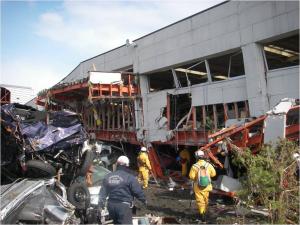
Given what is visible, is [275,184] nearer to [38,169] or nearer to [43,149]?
[38,169]

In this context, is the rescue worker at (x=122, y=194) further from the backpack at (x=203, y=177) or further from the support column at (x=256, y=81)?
the support column at (x=256, y=81)

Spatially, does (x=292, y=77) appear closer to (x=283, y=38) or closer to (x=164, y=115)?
(x=283, y=38)

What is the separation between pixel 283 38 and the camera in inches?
458

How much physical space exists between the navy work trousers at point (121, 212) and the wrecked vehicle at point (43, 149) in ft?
7.55

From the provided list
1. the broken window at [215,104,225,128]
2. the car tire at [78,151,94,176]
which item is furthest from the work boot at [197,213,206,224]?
the broken window at [215,104,225,128]

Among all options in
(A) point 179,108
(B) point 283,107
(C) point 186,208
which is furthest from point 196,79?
(C) point 186,208

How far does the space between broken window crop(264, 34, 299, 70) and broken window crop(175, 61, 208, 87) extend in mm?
2945

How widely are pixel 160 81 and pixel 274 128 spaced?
886 centimetres

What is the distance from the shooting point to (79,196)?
8641mm

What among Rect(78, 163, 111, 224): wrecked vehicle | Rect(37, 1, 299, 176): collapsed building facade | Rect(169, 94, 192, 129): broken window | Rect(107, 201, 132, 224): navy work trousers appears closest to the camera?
Rect(107, 201, 132, 224): navy work trousers

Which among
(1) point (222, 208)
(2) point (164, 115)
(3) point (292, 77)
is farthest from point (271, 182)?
(2) point (164, 115)

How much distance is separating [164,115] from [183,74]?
1.90 metres

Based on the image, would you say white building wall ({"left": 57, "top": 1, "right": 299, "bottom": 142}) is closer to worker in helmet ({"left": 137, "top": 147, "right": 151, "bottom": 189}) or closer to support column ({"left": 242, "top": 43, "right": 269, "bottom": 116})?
support column ({"left": 242, "top": 43, "right": 269, "bottom": 116})

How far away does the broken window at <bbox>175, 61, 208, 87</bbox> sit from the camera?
1530 cm
